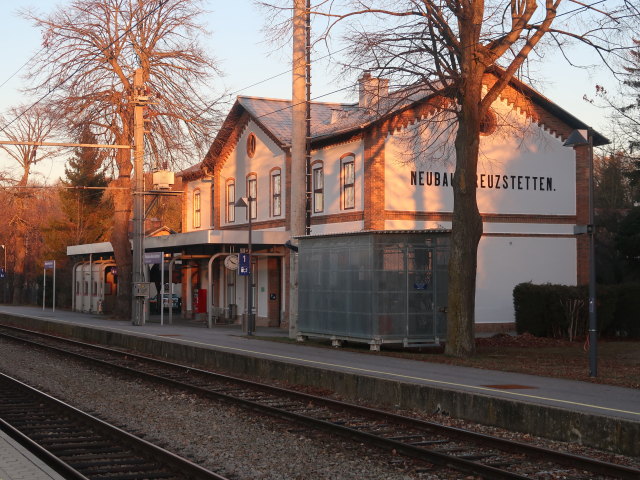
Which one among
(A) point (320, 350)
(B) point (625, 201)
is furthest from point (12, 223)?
(A) point (320, 350)

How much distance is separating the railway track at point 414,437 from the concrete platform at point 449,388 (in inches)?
46.0

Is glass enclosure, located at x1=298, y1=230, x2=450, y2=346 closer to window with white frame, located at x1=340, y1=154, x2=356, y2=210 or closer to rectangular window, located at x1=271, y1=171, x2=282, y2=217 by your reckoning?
window with white frame, located at x1=340, y1=154, x2=356, y2=210

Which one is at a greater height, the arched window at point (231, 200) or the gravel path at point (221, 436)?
the arched window at point (231, 200)

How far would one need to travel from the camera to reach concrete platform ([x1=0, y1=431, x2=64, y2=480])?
850 centimetres

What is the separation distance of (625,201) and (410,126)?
2215cm

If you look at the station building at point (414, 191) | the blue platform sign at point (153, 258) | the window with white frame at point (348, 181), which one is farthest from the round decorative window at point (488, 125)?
A: the blue platform sign at point (153, 258)

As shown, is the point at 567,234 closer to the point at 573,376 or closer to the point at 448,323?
the point at 448,323

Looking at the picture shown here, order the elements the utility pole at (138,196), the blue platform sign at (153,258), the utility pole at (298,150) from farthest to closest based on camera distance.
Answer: the blue platform sign at (153,258) → the utility pole at (138,196) → the utility pole at (298,150)

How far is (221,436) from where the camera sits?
1262 centimetres

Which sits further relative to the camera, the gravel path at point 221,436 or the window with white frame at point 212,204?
the window with white frame at point 212,204

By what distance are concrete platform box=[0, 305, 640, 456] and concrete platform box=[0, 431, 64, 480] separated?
271 inches

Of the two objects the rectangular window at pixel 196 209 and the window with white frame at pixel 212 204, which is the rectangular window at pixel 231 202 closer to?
the window with white frame at pixel 212 204

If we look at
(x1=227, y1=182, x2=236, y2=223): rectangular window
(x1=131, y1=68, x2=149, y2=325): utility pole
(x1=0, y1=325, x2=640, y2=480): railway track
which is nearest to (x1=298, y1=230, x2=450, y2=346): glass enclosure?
(x1=0, y1=325, x2=640, y2=480): railway track

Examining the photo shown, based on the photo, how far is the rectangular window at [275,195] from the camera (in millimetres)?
37094
